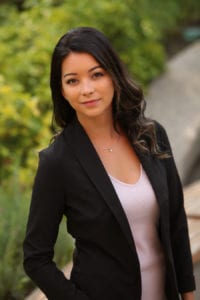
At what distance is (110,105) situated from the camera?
7.39 feet

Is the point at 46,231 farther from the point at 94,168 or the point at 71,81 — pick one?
the point at 71,81

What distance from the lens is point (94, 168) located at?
82.0 inches

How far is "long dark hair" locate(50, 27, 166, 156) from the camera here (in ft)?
6.73

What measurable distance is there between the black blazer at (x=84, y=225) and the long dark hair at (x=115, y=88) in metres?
0.07

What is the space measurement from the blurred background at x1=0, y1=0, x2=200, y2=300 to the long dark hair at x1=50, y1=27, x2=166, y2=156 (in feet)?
4.69

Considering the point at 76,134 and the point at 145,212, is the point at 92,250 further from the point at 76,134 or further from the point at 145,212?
the point at 76,134

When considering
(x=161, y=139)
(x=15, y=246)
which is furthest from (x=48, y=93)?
(x=161, y=139)

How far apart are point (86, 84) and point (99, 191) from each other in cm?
34

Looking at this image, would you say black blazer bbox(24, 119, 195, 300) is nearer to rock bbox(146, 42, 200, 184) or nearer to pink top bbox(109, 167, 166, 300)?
pink top bbox(109, 167, 166, 300)

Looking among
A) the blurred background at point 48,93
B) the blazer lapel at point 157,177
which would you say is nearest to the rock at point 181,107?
the blurred background at point 48,93

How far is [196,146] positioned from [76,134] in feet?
13.8

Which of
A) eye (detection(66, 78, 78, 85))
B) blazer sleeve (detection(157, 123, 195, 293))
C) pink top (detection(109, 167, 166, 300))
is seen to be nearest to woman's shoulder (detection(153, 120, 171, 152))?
blazer sleeve (detection(157, 123, 195, 293))

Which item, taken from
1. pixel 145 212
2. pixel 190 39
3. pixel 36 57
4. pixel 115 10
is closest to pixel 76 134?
pixel 145 212

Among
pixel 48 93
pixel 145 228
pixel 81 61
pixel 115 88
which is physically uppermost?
pixel 81 61
